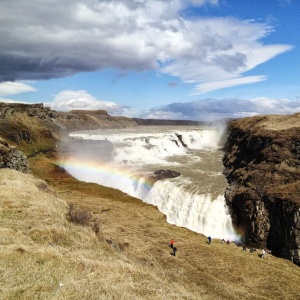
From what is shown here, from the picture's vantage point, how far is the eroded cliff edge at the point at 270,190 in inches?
1297

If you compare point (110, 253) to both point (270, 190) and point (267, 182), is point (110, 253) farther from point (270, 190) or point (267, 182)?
point (267, 182)

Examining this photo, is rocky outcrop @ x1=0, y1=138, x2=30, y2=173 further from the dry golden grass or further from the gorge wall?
the dry golden grass

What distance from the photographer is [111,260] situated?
45.2 feet

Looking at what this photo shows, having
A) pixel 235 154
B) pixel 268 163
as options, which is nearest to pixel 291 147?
pixel 268 163

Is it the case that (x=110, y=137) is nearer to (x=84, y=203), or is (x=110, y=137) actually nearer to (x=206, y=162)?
(x=206, y=162)

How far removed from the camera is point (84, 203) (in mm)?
32000

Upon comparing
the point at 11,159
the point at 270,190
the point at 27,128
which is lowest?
the point at 270,190

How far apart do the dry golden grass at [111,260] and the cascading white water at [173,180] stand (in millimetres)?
7550

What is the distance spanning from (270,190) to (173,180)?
45.3 feet

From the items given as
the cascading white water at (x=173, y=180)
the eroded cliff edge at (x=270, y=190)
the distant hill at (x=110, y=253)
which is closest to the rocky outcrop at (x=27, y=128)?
the cascading white water at (x=173, y=180)

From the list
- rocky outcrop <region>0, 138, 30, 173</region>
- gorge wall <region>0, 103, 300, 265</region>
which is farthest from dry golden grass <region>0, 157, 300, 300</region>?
gorge wall <region>0, 103, 300, 265</region>

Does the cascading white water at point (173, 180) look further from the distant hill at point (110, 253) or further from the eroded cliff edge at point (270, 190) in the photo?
the distant hill at point (110, 253)

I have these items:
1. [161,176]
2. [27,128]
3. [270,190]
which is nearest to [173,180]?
[161,176]

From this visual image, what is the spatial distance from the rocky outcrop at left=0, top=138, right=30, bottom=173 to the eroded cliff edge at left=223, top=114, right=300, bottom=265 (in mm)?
23921
